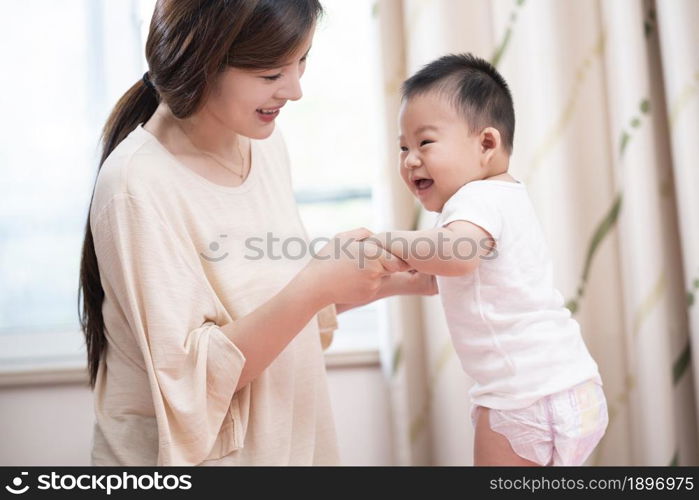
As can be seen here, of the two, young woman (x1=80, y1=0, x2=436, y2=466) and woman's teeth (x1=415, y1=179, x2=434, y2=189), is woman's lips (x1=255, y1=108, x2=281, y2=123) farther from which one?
woman's teeth (x1=415, y1=179, x2=434, y2=189)

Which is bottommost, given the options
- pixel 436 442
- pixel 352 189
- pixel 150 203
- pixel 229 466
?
pixel 436 442

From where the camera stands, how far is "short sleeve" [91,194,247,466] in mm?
1148

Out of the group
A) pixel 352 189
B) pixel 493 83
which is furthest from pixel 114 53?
pixel 493 83

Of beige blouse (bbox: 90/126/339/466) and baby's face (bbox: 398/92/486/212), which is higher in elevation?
baby's face (bbox: 398/92/486/212)

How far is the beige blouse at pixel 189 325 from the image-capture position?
1.16 metres

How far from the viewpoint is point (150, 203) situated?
117cm

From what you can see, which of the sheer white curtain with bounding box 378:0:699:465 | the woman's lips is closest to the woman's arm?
the woman's lips

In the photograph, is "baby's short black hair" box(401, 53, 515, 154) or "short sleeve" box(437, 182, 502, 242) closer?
"short sleeve" box(437, 182, 502, 242)

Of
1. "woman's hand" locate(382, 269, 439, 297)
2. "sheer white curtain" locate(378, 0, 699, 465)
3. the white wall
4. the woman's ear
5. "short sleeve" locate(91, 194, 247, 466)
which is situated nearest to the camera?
"short sleeve" locate(91, 194, 247, 466)

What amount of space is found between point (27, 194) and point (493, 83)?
1.64 m

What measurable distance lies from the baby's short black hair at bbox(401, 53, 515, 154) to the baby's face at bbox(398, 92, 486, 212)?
17mm

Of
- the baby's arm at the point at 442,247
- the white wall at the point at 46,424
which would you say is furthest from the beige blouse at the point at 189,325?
the white wall at the point at 46,424

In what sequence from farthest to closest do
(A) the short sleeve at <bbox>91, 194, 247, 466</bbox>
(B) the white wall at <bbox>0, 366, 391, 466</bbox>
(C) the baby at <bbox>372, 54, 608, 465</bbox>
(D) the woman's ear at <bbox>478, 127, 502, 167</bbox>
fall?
(B) the white wall at <bbox>0, 366, 391, 466</bbox> < (D) the woman's ear at <bbox>478, 127, 502, 167</bbox> < (C) the baby at <bbox>372, 54, 608, 465</bbox> < (A) the short sleeve at <bbox>91, 194, 247, 466</bbox>

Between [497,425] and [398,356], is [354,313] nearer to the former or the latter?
[398,356]
